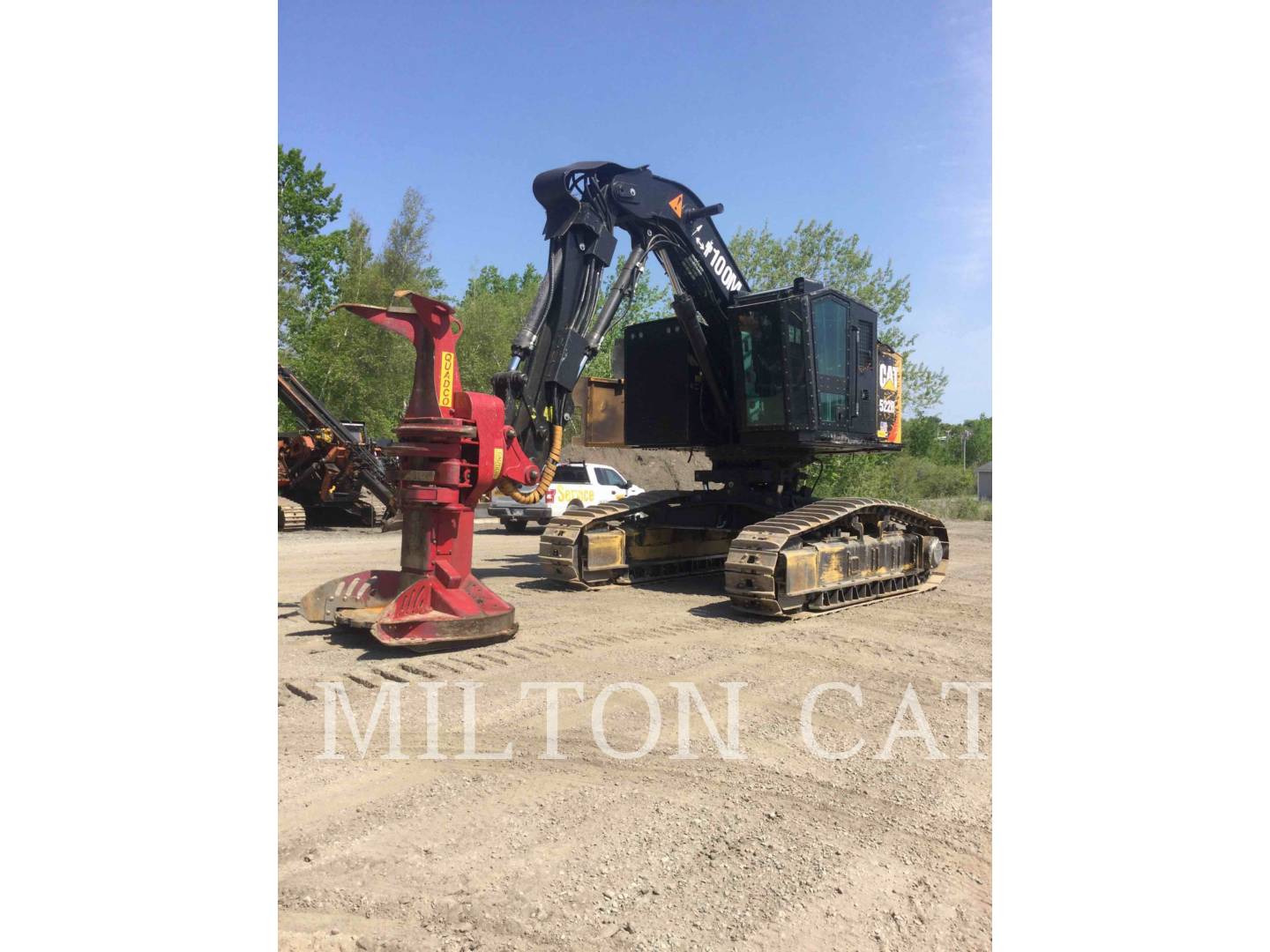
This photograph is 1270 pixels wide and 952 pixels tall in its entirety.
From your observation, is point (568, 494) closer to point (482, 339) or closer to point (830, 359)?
point (830, 359)

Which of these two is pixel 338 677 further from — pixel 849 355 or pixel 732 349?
pixel 849 355

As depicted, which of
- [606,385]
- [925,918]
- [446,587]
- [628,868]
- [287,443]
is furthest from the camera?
[287,443]

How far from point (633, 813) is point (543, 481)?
4.17 m

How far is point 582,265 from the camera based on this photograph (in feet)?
26.2

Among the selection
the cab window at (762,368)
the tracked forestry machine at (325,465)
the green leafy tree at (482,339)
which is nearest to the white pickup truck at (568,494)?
the tracked forestry machine at (325,465)

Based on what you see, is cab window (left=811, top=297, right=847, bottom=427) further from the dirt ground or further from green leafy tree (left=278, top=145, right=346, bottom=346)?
green leafy tree (left=278, top=145, right=346, bottom=346)

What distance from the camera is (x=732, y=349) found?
9.40 m

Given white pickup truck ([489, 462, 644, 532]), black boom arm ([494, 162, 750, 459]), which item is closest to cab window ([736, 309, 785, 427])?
black boom arm ([494, 162, 750, 459])

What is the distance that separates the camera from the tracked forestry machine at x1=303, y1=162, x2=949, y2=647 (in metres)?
6.22

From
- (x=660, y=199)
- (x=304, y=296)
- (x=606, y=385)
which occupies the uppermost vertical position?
(x=304, y=296)

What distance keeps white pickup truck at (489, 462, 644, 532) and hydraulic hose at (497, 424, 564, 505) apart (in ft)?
29.2

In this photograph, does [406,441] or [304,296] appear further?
[304,296]

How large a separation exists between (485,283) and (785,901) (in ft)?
198

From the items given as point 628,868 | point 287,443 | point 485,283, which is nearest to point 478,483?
point 628,868
